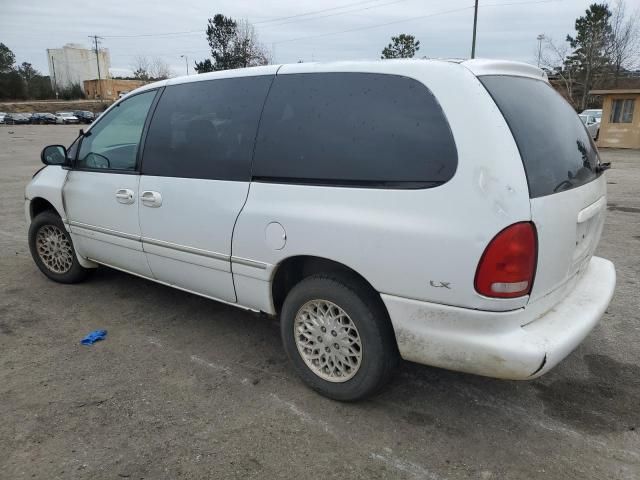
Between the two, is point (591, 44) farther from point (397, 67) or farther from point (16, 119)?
point (16, 119)

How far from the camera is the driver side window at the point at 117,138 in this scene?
3.81 metres

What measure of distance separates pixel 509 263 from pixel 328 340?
111 cm

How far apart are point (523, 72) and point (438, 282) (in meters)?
1.37

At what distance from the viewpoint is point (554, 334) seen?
242cm

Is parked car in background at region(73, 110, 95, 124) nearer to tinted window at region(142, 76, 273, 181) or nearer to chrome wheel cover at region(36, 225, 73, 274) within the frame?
chrome wheel cover at region(36, 225, 73, 274)

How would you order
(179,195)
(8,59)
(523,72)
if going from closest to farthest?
(523,72)
(179,195)
(8,59)

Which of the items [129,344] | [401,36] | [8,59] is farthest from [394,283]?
[8,59]

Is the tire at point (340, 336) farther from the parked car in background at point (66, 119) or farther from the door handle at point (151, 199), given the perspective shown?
the parked car in background at point (66, 119)

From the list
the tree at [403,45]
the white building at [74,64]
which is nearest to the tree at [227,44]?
the tree at [403,45]

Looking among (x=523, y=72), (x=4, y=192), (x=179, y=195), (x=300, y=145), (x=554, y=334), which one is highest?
(x=523, y=72)

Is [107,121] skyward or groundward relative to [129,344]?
skyward

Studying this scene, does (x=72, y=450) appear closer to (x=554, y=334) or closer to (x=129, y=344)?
(x=129, y=344)

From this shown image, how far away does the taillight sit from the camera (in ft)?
7.32

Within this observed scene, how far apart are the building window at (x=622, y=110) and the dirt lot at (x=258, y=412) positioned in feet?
64.0
